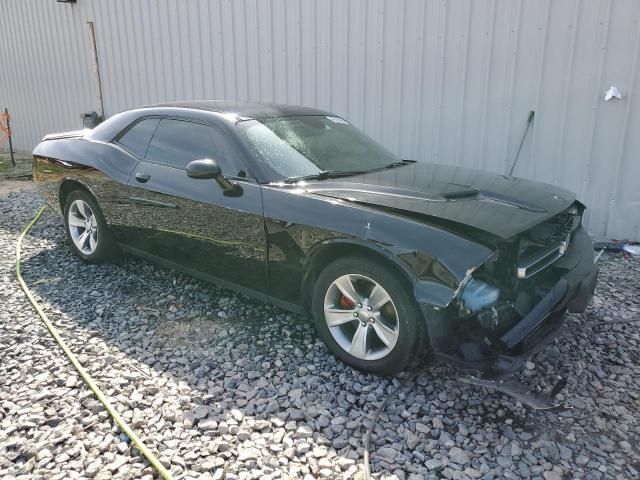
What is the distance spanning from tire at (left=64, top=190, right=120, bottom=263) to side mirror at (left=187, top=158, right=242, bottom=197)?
1631 millimetres

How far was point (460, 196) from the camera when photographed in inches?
115

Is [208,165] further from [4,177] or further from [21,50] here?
[21,50]

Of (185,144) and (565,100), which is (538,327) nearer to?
(185,144)

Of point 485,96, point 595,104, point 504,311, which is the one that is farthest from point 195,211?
point 595,104

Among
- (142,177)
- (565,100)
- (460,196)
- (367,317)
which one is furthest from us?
(565,100)

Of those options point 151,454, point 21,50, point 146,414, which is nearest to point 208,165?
point 146,414

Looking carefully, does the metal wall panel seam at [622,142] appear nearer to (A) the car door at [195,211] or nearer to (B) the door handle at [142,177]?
(A) the car door at [195,211]

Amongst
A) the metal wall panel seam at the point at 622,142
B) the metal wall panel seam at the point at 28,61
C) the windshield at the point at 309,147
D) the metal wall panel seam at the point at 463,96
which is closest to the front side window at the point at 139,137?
the windshield at the point at 309,147

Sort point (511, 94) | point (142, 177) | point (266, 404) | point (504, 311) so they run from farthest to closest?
1. point (511, 94)
2. point (142, 177)
3. point (266, 404)
4. point (504, 311)

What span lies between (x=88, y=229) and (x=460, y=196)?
11.2ft

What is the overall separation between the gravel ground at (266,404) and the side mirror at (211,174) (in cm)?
96

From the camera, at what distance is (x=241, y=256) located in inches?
129

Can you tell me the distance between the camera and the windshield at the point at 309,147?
10.9ft

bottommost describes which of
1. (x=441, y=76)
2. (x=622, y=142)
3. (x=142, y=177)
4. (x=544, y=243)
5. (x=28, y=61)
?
(x=544, y=243)
